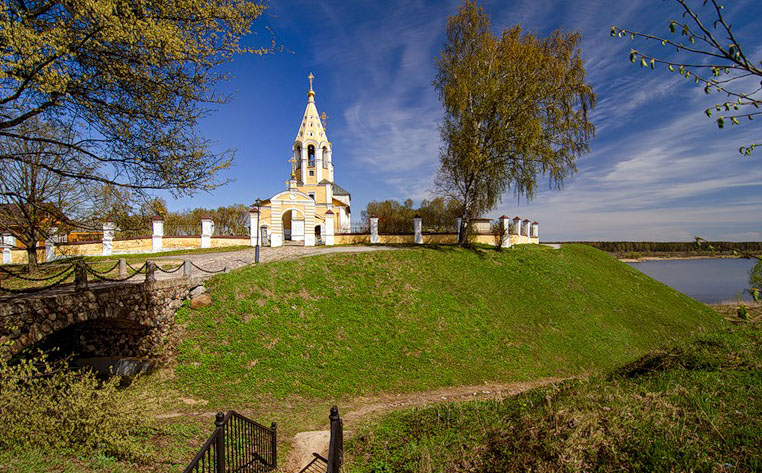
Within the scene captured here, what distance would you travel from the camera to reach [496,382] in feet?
32.8

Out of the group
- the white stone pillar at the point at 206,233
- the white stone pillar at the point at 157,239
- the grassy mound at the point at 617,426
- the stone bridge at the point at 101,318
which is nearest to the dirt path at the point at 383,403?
the grassy mound at the point at 617,426

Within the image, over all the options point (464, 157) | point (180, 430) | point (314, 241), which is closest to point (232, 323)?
point (180, 430)

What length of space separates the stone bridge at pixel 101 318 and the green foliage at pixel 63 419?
176 centimetres

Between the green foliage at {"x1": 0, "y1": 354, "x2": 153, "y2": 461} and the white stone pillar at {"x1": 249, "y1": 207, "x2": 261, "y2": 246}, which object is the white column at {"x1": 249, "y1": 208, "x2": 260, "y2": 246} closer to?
the white stone pillar at {"x1": 249, "y1": 207, "x2": 261, "y2": 246}

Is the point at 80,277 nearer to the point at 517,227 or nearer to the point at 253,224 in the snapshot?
the point at 253,224

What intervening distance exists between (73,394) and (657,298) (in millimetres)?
23448

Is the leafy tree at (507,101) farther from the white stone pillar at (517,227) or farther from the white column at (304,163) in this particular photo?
the white column at (304,163)

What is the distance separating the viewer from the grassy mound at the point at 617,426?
3113 mm

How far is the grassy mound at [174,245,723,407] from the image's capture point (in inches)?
372

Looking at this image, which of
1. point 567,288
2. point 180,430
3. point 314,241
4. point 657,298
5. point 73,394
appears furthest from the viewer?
point 314,241

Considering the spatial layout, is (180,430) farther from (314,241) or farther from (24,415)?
(314,241)

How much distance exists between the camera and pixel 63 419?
15.4 feet

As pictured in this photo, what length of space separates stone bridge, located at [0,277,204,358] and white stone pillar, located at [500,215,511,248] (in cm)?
1705

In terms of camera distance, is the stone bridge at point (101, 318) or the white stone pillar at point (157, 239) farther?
the white stone pillar at point (157, 239)
